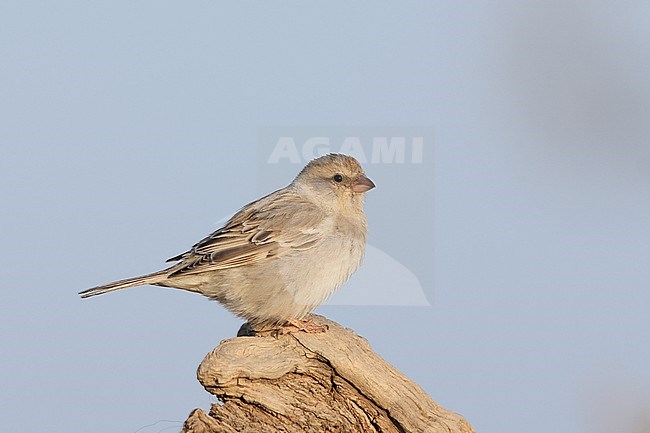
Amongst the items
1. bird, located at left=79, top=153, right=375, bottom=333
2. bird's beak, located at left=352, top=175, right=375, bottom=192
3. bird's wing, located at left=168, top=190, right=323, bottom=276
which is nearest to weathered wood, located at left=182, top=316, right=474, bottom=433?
bird, located at left=79, top=153, right=375, bottom=333

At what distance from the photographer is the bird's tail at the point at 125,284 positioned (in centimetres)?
622

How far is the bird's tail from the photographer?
6.22 m

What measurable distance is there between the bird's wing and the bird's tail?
0.12m

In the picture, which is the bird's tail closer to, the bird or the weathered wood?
the bird

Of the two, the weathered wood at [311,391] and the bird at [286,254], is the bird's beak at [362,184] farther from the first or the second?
the weathered wood at [311,391]

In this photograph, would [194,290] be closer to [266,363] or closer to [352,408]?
[266,363]

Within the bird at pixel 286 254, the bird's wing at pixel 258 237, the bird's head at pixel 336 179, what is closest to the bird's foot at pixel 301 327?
the bird at pixel 286 254

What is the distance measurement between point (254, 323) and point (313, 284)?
0.50 meters

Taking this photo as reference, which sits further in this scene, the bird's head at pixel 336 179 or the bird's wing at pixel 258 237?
the bird's head at pixel 336 179

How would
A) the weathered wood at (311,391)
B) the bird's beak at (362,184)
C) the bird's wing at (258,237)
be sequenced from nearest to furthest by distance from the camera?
the weathered wood at (311,391), the bird's wing at (258,237), the bird's beak at (362,184)

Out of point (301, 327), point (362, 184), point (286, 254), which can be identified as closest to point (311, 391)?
point (301, 327)

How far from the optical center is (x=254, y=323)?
20.8 ft

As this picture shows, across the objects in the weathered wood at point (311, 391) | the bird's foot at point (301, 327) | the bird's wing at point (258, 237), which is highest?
the bird's wing at point (258, 237)

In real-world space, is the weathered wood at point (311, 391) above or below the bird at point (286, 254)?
below
